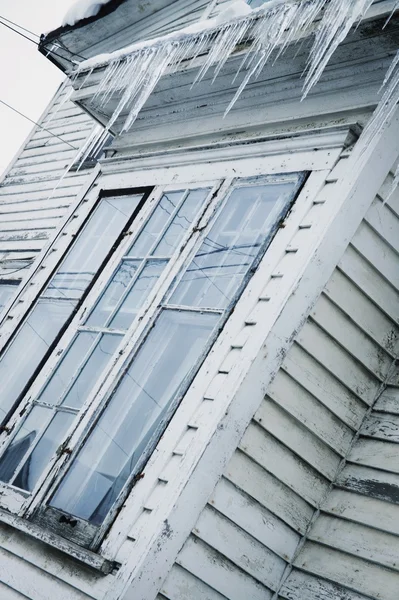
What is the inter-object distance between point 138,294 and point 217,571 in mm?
1929

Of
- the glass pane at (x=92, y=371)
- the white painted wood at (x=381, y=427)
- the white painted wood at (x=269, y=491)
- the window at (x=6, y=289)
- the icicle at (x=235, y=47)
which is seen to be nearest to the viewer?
the white painted wood at (x=269, y=491)

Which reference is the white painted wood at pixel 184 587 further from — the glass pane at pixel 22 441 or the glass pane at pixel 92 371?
the glass pane at pixel 22 441

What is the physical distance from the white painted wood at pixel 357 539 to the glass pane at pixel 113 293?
2001mm

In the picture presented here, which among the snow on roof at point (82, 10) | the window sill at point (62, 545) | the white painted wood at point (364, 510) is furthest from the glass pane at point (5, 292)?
the white painted wood at point (364, 510)

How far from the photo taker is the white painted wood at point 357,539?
3631mm

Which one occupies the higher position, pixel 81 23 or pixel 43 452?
pixel 81 23

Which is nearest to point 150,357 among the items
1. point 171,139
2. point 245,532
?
point 245,532

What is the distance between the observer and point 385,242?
430 centimetres

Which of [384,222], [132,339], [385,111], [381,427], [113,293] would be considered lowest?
[132,339]

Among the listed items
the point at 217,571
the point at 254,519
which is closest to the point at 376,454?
the point at 254,519

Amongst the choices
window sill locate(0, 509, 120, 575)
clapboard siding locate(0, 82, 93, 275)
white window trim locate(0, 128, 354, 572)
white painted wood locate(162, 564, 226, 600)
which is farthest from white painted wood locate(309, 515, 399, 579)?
clapboard siding locate(0, 82, 93, 275)

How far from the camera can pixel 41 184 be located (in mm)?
9344

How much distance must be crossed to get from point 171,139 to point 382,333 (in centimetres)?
247

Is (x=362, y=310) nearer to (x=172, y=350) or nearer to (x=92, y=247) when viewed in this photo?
(x=172, y=350)
